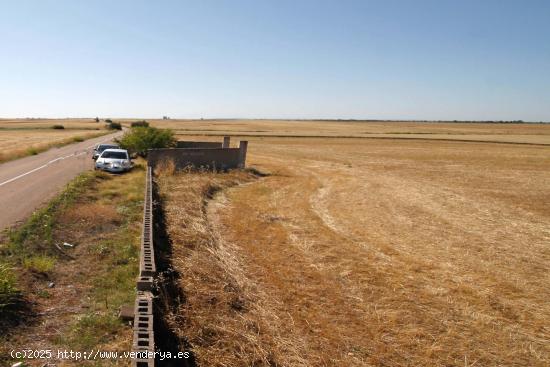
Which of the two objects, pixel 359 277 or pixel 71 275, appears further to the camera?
pixel 359 277

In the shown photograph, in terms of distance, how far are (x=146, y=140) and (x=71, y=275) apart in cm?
2089

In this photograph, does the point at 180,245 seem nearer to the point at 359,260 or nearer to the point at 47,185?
the point at 359,260

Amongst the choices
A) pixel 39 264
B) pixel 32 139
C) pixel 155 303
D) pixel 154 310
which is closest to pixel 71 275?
pixel 39 264

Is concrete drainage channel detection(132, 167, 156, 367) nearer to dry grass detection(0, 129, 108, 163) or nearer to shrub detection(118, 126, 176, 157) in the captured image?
shrub detection(118, 126, 176, 157)

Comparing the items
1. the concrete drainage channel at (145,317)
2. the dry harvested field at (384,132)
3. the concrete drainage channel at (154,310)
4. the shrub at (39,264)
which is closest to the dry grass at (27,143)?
the dry harvested field at (384,132)

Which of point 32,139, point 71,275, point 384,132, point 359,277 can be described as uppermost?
point 384,132

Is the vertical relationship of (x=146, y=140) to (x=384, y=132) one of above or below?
below

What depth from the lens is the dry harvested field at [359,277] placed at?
17.4 ft

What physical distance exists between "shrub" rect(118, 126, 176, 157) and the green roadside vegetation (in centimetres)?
1464

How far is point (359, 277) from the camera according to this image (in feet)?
25.5

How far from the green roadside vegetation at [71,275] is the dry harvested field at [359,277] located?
0.95 metres

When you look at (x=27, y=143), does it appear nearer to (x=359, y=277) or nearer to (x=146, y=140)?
(x=146, y=140)

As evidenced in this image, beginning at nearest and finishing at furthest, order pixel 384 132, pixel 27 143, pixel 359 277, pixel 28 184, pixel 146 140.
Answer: pixel 359 277 < pixel 28 184 < pixel 146 140 < pixel 27 143 < pixel 384 132

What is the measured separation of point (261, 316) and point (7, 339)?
3081 mm
